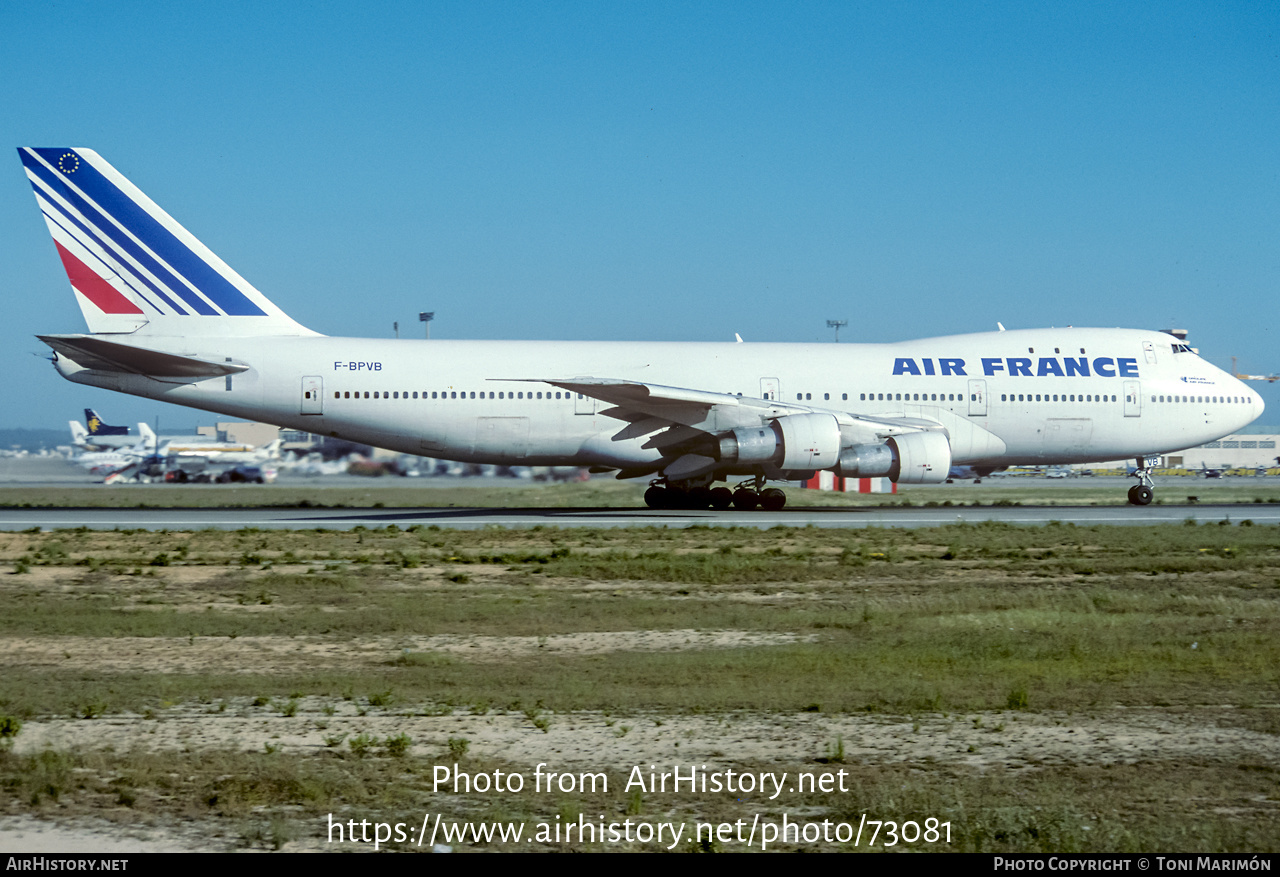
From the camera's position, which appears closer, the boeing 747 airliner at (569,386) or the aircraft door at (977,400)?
the boeing 747 airliner at (569,386)

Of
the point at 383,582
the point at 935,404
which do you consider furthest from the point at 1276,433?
the point at 383,582

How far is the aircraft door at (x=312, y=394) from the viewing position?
87.9 ft

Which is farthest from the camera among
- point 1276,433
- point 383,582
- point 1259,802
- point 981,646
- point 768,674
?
point 1276,433

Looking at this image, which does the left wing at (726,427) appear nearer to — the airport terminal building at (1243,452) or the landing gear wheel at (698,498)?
the landing gear wheel at (698,498)

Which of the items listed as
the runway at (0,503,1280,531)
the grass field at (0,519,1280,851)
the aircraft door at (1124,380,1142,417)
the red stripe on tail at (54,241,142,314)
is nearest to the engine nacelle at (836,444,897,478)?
the runway at (0,503,1280,531)

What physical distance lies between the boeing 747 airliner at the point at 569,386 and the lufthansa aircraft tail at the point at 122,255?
34 millimetres

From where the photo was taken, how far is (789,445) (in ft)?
84.2

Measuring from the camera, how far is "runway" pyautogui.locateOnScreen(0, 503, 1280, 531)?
80.7 feet

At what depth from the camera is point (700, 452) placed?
1066 inches

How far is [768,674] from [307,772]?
13.9 ft

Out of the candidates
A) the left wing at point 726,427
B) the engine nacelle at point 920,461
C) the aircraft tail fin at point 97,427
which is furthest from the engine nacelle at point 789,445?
the aircraft tail fin at point 97,427

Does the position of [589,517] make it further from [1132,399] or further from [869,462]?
[1132,399]

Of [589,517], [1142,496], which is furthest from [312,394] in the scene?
[1142,496]

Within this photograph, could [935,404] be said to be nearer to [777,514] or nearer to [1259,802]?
[777,514]
